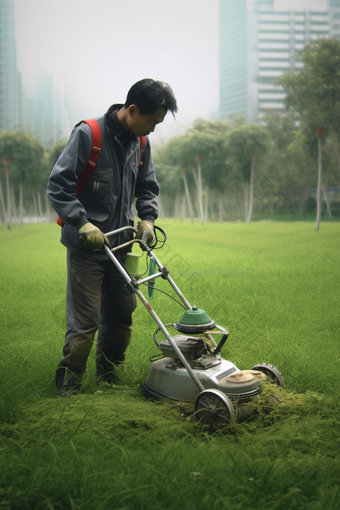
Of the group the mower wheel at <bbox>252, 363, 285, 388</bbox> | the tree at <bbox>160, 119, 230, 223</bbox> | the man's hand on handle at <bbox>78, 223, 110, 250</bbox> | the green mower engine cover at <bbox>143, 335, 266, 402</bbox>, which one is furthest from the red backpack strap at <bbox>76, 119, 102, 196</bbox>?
the tree at <bbox>160, 119, 230, 223</bbox>

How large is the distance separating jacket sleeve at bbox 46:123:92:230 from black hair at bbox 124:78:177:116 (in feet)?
0.99

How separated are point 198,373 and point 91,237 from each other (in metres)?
0.79

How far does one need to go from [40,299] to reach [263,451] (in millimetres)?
3683

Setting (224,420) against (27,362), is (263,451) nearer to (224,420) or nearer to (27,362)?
(224,420)

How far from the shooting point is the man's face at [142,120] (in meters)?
2.10

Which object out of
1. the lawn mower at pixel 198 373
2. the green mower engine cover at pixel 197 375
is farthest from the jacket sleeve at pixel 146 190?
the green mower engine cover at pixel 197 375

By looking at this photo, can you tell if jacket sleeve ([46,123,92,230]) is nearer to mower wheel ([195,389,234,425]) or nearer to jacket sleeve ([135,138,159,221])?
jacket sleeve ([135,138,159,221])

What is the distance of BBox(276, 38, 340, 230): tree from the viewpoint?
7.67m

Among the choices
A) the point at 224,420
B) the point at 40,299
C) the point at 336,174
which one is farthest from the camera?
the point at 336,174

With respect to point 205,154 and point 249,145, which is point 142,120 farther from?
point 205,154

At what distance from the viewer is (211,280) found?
18.0 feet

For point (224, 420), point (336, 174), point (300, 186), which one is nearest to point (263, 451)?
point (224, 420)

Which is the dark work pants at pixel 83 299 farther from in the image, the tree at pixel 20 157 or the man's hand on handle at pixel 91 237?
the tree at pixel 20 157

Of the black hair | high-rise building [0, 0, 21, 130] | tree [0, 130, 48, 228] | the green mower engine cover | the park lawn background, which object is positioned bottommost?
the park lawn background
